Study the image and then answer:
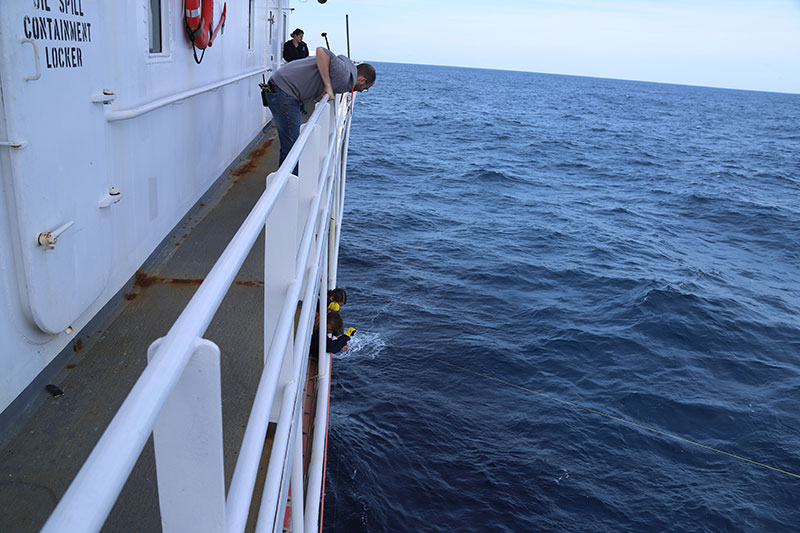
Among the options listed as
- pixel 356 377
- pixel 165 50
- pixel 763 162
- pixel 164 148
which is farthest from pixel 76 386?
pixel 763 162

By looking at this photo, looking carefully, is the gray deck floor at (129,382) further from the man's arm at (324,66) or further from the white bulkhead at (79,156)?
the man's arm at (324,66)

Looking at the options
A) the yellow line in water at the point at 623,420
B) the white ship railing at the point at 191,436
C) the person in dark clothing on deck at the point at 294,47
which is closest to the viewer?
the white ship railing at the point at 191,436

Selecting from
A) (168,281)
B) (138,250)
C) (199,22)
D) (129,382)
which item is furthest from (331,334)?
(199,22)

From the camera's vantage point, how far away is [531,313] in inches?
490

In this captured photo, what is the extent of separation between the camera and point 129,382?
2.92 m

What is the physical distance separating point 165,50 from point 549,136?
4399cm

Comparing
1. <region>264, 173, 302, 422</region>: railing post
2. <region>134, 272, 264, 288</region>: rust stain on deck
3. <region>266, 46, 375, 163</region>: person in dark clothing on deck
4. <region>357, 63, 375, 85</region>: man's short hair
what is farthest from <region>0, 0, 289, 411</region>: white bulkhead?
<region>357, 63, 375, 85</region>: man's short hair

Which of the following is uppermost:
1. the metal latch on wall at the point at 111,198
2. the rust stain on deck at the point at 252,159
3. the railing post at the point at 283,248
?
the railing post at the point at 283,248

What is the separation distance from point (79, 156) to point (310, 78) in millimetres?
2256

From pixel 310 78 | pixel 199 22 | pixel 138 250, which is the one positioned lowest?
pixel 138 250

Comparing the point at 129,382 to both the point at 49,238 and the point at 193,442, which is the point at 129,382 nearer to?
the point at 49,238

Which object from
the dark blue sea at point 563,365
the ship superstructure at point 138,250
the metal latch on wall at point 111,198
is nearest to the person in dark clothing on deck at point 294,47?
the dark blue sea at point 563,365

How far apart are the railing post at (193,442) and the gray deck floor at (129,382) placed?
135 cm

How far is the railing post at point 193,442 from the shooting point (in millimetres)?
878
